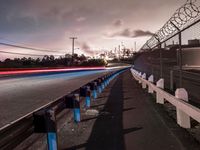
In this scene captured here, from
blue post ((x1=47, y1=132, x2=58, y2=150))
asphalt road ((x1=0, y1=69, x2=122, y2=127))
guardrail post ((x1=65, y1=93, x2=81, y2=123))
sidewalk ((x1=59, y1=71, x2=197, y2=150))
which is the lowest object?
asphalt road ((x1=0, y1=69, x2=122, y2=127))

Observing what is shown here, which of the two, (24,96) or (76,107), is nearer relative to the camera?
(76,107)

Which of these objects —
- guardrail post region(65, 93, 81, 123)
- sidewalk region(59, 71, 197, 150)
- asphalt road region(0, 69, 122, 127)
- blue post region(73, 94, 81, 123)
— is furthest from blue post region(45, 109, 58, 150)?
asphalt road region(0, 69, 122, 127)

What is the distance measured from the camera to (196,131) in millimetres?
7273

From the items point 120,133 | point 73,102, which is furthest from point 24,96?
point 120,133

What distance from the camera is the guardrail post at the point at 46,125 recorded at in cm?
523

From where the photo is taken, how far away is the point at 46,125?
5234mm

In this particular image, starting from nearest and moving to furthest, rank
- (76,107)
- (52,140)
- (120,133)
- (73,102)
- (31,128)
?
1. (31,128)
2. (52,140)
3. (120,133)
4. (73,102)
5. (76,107)

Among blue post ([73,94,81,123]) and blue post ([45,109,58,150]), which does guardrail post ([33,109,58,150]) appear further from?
blue post ([73,94,81,123])

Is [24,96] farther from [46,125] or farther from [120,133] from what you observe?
[46,125]

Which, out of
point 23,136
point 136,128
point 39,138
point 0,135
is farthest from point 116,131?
point 0,135

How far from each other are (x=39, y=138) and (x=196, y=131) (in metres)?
3.38

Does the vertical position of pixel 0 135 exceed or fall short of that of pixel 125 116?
it exceeds it

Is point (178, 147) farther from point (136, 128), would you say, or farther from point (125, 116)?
point (125, 116)

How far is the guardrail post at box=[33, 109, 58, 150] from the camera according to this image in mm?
5234
